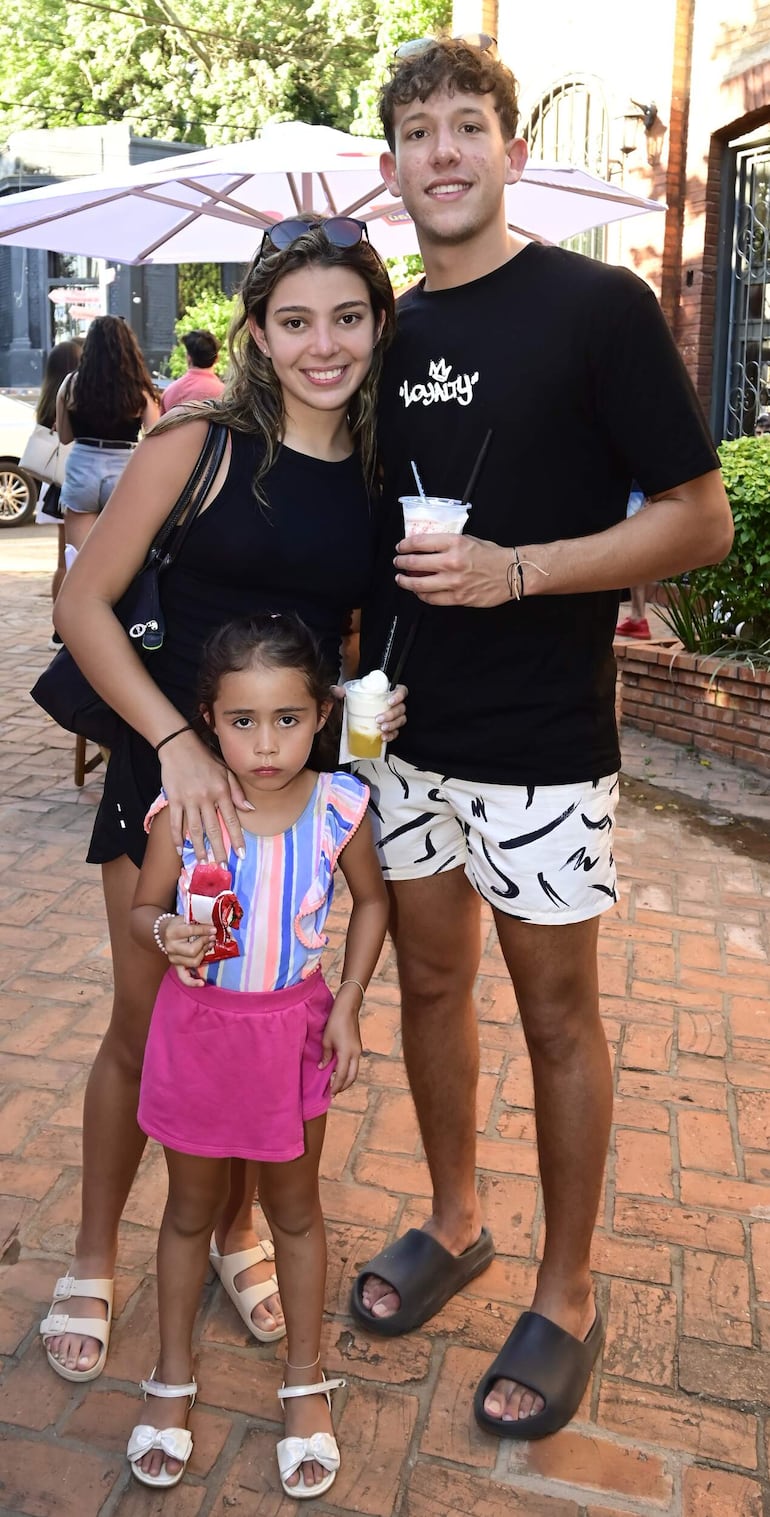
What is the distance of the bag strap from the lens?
2158mm

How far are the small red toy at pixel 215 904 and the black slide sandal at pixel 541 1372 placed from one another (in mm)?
979

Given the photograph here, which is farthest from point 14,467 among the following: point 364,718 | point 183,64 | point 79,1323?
point 183,64

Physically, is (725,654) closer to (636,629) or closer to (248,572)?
(636,629)

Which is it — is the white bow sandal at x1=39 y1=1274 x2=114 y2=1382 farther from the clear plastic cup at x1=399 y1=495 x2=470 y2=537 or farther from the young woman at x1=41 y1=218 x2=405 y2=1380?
the clear plastic cup at x1=399 y1=495 x2=470 y2=537

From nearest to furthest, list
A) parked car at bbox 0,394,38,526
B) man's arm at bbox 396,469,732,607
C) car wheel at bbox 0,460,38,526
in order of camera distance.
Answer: man's arm at bbox 396,469,732,607 → parked car at bbox 0,394,38,526 → car wheel at bbox 0,460,38,526

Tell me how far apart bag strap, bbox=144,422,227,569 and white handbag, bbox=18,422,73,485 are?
5.42 metres

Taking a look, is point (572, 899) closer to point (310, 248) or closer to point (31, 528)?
point (310, 248)

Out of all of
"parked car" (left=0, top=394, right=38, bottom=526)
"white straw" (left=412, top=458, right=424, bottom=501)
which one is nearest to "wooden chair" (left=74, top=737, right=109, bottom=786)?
"white straw" (left=412, top=458, right=424, bottom=501)

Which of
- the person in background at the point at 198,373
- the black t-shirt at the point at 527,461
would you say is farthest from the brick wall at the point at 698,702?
the black t-shirt at the point at 527,461

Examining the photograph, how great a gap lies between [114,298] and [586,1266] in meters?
26.2

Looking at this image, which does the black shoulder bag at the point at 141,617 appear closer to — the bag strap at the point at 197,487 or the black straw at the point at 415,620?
the bag strap at the point at 197,487

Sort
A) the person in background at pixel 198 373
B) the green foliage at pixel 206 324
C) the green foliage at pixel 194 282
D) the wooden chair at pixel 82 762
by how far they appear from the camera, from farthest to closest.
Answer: the green foliage at pixel 194 282, the green foliage at pixel 206 324, the person in background at pixel 198 373, the wooden chair at pixel 82 762

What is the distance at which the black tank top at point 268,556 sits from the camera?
218cm

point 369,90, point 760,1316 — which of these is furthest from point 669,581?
point 369,90
